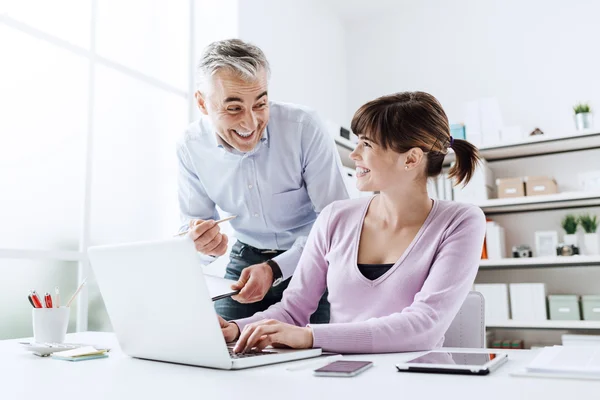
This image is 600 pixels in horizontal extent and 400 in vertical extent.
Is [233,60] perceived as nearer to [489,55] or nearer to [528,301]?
[528,301]

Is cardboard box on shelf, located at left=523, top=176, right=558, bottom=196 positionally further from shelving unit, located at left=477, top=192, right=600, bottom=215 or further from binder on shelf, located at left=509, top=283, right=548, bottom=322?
binder on shelf, located at left=509, top=283, right=548, bottom=322

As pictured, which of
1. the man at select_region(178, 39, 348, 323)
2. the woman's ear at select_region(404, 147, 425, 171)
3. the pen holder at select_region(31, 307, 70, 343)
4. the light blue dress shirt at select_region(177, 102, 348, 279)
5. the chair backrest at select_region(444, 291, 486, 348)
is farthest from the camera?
the light blue dress shirt at select_region(177, 102, 348, 279)

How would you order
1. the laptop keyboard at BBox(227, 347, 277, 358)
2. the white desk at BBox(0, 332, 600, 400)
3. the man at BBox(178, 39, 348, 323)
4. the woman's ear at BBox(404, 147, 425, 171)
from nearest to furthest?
1. the white desk at BBox(0, 332, 600, 400)
2. the laptop keyboard at BBox(227, 347, 277, 358)
3. the woman's ear at BBox(404, 147, 425, 171)
4. the man at BBox(178, 39, 348, 323)

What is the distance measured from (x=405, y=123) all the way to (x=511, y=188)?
221 centimetres

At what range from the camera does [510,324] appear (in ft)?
10.5

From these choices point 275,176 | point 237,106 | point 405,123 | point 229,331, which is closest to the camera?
point 229,331

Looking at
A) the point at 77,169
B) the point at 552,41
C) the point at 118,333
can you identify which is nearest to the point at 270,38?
the point at 77,169

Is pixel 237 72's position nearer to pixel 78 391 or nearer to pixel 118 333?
pixel 118 333

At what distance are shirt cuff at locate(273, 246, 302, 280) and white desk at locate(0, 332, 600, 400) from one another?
65 centimetres

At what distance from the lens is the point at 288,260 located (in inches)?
60.7

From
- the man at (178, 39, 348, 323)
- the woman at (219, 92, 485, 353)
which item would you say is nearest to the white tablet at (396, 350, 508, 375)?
the woman at (219, 92, 485, 353)

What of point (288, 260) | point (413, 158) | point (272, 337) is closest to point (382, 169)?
point (413, 158)

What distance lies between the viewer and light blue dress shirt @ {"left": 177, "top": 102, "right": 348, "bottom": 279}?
1624 millimetres

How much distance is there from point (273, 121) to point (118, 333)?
0.84m
